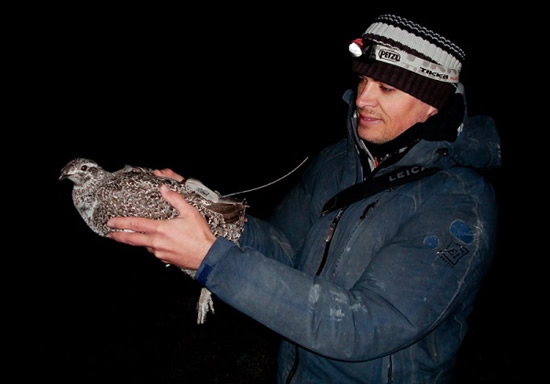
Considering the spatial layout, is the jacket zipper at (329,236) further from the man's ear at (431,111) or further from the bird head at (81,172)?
the bird head at (81,172)

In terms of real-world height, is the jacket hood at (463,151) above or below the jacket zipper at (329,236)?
above

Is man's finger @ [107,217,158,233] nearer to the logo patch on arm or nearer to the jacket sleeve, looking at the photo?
the jacket sleeve

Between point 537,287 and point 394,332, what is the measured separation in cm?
681

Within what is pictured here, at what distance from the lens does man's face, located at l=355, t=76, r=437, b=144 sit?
196cm

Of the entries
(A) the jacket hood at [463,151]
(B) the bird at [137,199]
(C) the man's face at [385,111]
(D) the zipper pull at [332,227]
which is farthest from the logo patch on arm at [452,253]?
(B) the bird at [137,199]

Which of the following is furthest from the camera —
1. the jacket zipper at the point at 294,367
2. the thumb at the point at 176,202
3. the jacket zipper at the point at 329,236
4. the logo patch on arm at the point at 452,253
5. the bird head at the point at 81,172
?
the bird head at the point at 81,172

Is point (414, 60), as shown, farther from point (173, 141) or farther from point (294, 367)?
point (173, 141)

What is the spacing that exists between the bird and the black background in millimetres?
1756

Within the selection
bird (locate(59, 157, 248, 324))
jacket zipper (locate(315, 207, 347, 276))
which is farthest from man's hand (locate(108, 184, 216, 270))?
jacket zipper (locate(315, 207, 347, 276))

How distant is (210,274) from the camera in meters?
1.39

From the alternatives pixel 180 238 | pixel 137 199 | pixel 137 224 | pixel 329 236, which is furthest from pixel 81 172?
pixel 329 236

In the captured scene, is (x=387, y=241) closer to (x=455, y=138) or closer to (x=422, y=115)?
(x=455, y=138)

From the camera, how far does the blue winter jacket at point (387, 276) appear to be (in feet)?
4.42

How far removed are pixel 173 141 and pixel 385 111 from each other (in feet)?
38.1
